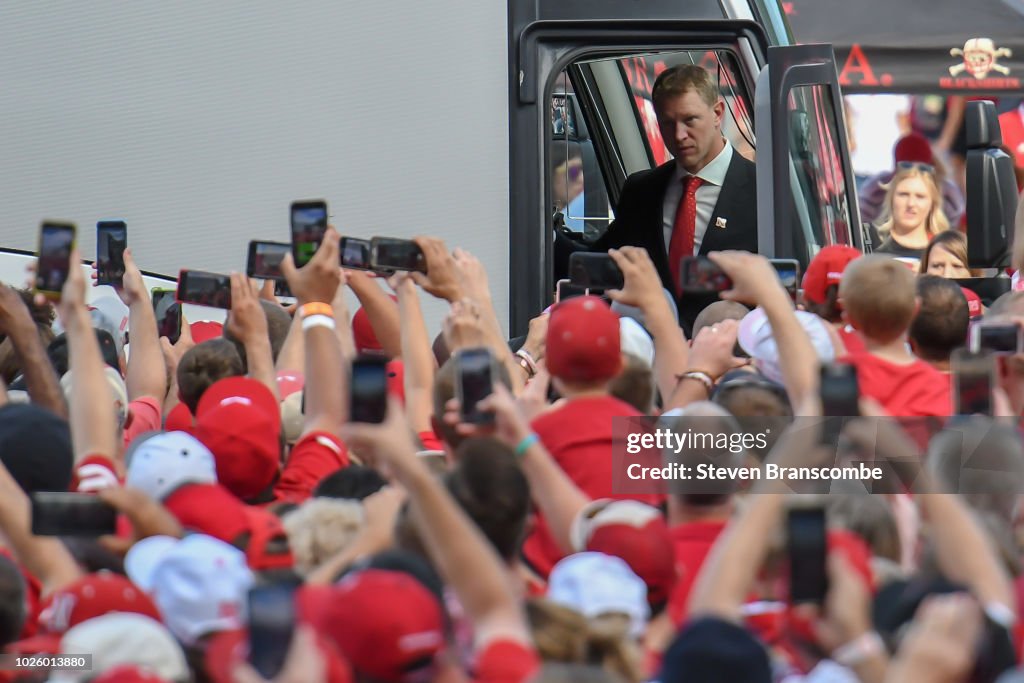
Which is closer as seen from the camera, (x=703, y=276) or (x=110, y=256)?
(x=703, y=276)

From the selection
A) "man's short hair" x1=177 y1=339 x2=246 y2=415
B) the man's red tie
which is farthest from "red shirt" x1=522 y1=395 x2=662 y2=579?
the man's red tie

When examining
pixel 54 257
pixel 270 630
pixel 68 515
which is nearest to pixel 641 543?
pixel 270 630

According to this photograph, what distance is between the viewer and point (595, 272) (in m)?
5.00

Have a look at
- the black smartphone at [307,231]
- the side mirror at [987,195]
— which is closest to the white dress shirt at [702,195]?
the side mirror at [987,195]

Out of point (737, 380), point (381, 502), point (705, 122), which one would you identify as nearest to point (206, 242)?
point (705, 122)

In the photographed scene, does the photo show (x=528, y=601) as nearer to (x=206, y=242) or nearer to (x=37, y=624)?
(x=37, y=624)

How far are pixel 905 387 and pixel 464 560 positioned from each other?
1.77m

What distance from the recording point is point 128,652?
2646 millimetres

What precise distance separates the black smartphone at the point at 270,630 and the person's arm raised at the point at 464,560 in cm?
41

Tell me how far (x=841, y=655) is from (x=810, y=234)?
398cm

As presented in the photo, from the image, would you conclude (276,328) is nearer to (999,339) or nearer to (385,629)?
(999,339)

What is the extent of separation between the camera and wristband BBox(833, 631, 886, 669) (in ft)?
8.41

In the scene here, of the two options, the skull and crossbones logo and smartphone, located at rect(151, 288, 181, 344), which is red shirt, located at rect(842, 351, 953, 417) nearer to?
smartphone, located at rect(151, 288, 181, 344)

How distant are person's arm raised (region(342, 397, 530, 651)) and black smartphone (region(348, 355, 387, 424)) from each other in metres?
0.30
